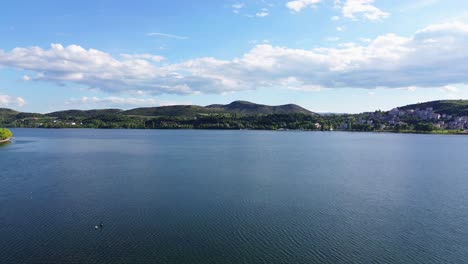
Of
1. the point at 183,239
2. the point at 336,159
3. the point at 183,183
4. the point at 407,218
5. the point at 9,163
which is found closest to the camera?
the point at 183,239

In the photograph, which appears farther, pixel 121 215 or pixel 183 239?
pixel 121 215

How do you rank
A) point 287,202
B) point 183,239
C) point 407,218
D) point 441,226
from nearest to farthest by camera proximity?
point 183,239 → point 441,226 → point 407,218 → point 287,202

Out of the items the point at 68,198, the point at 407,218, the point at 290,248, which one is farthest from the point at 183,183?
the point at 407,218

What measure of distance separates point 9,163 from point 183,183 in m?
36.5

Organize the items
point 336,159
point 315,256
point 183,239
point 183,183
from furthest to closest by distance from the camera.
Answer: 1. point 336,159
2. point 183,183
3. point 183,239
4. point 315,256

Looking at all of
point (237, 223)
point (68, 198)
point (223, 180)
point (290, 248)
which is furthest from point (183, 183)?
point (290, 248)

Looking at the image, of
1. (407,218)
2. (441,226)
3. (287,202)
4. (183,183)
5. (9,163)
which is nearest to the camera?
(441,226)

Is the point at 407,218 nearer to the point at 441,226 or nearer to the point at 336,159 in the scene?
the point at 441,226

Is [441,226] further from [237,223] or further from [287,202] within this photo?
[237,223]

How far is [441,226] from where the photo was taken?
85.8ft

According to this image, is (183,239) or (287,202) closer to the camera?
(183,239)

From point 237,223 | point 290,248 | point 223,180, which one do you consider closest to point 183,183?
point 223,180

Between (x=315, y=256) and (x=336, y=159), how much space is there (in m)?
49.4

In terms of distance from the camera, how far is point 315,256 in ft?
67.6
